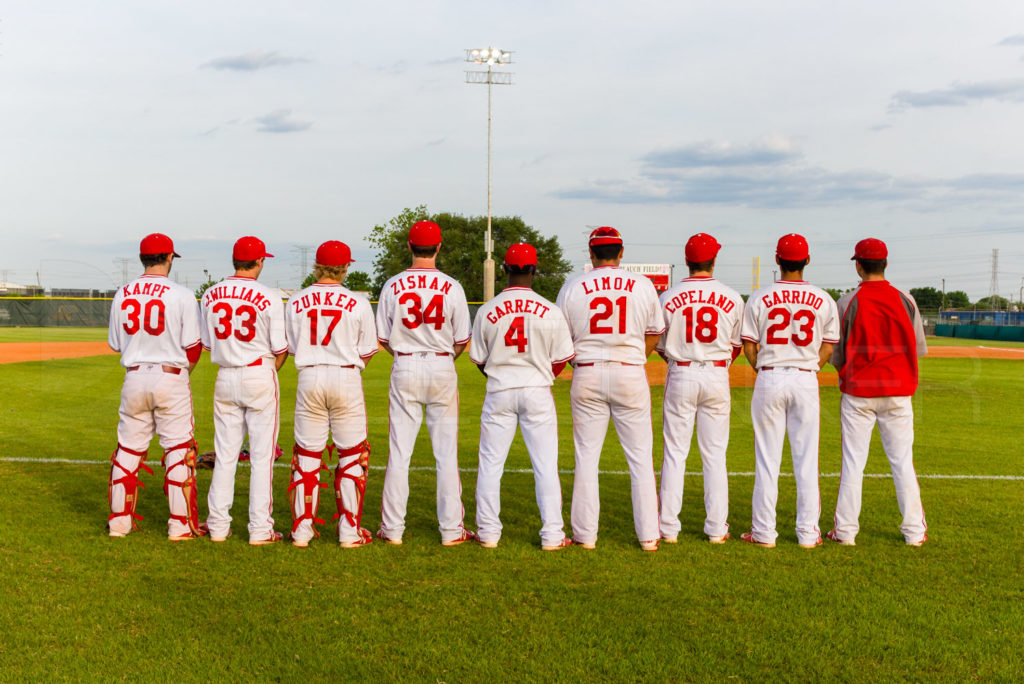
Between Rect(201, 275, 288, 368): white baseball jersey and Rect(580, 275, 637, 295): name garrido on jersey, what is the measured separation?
214cm

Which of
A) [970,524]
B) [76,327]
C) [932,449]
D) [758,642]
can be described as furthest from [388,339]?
[76,327]

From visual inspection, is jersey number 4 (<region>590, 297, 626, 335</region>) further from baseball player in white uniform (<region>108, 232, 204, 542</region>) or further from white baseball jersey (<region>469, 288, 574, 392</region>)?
baseball player in white uniform (<region>108, 232, 204, 542</region>)

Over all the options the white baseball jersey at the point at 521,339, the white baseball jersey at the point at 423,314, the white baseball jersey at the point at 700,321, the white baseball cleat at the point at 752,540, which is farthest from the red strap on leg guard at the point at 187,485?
the white baseball cleat at the point at 752,540

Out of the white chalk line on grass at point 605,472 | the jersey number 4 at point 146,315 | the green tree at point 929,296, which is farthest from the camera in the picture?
the green tree at point 929,296

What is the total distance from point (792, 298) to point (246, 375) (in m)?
3.89

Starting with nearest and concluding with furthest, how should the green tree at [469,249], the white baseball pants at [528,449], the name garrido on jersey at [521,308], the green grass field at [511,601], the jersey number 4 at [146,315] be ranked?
the green grass field at [511,601], the name garrido on jersey at [521,308], the white baseball pants at [528,449], the jersey number 4 at [146,315], the green tree at [469,249]

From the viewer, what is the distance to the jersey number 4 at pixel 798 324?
5.48 m

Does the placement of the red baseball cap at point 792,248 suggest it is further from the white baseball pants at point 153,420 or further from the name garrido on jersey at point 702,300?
the white baseball pants at point 153,420

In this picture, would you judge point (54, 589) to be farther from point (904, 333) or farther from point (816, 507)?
point (904, 333)

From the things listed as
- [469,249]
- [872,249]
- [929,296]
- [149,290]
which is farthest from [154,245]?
[929,296]

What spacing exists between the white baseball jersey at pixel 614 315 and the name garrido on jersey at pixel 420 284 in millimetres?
888

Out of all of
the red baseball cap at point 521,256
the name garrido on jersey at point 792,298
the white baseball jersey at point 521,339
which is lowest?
the white baseball jersey at point 521,339

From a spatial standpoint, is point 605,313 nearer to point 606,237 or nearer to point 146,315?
point 606,237

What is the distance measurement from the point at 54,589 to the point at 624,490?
15.4ft
